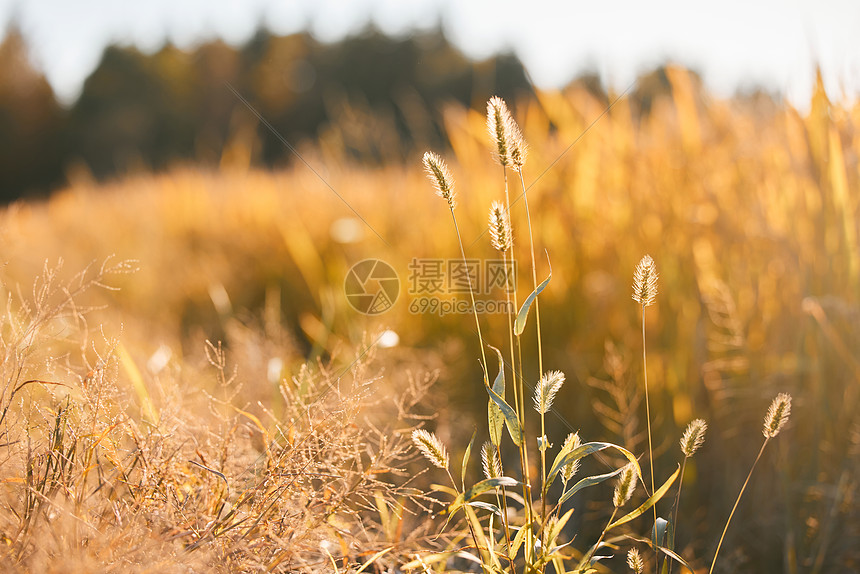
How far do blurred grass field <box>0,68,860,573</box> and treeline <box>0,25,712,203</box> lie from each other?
19.2 feet

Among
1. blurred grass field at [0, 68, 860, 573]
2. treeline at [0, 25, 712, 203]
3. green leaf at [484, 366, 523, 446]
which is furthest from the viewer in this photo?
treeline at [0, 25, 712, 203]

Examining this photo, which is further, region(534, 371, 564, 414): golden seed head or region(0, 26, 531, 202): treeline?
region(0, 26, 531, 202): treeline

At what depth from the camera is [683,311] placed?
94 centimetres

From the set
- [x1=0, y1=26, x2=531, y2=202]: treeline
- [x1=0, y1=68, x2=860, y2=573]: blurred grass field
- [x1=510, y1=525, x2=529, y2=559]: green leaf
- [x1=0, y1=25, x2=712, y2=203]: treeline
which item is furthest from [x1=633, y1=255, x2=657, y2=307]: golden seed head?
[x1=0, y1=25, x2=712, y2=203]: treeline

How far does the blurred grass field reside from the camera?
0.76 meters

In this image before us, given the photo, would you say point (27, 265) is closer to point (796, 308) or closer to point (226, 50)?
point (796, 308)

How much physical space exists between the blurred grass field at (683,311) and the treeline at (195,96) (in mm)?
5856

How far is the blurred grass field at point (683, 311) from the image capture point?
76 centimetres

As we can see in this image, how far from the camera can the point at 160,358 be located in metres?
0.98

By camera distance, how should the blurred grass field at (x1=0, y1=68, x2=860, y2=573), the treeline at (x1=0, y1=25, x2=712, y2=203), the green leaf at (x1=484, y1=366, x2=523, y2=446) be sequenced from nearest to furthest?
1. the green leaf at (x1=484, y1=366, x2=523, y2=446)
2. the blurred grass field at (x1=0, y1=68, x2=860, y2=573)
3. the treeline at (x1=0, y1=25, x2=712, y2=203)

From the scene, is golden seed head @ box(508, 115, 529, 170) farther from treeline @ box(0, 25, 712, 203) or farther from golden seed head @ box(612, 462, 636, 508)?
treeline @ box(0, 25, 712, 203)

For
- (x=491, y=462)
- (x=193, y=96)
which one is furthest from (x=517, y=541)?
(x=193, y=96)

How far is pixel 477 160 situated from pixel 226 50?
895cm

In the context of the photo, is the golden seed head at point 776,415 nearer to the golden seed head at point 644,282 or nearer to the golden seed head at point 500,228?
the golden seed head at point 644,282
